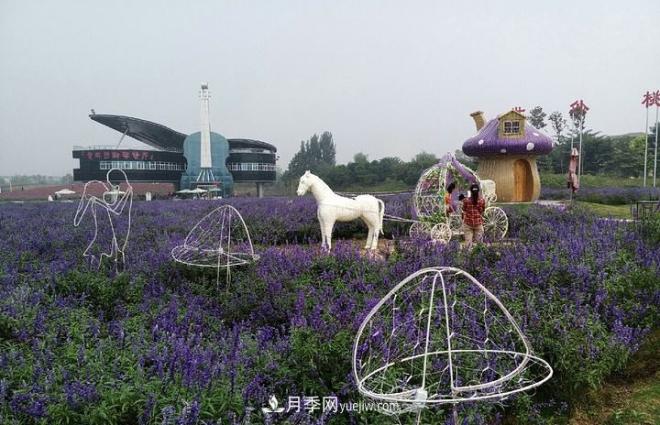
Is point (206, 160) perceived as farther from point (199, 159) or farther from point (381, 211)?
point (381, 211)

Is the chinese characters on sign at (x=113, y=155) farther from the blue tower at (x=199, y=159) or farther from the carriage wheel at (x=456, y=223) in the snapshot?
the carriage wheel at (x=456, y=223)

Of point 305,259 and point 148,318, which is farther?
point 305,259

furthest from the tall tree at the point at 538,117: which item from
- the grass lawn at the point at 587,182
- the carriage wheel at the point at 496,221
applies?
the carriage wheel at the point at 496,221

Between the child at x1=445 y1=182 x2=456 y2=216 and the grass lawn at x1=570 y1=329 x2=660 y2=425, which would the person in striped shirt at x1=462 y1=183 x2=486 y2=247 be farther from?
the grass lawn at x1=570 y1=329 x2=660 y2=425

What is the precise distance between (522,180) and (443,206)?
1028 centimetres

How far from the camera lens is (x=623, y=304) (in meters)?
4.03

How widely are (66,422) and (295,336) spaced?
4.62 ft

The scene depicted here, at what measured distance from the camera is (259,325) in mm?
4199

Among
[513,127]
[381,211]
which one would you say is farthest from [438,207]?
[513,127]

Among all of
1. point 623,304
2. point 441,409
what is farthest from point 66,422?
point 623,304

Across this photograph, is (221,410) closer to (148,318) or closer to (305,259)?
(148,318)

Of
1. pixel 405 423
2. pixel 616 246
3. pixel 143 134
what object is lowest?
pixel 405 423

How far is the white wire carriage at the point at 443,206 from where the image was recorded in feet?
28.4

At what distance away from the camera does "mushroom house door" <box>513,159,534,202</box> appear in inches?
684
